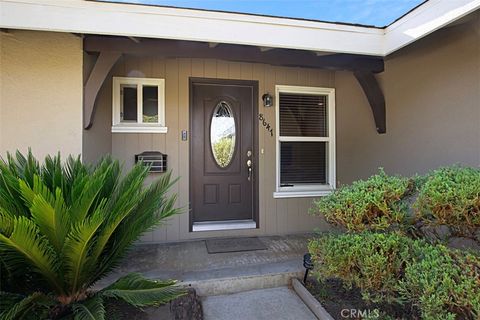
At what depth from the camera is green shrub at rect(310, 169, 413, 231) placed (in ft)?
5.71

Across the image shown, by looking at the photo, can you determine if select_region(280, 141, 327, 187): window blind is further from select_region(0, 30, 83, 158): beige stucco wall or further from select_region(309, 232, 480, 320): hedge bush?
select_region(0, 30, 83, 158): beige stucco wall

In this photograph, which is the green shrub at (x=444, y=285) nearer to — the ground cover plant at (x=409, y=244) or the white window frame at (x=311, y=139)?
the ground cover plant at (x=409, y=244)

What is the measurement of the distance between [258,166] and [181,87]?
1.48 meters

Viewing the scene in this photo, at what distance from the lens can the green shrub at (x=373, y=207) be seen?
174 centimetres

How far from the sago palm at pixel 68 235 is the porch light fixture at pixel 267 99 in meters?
2.15

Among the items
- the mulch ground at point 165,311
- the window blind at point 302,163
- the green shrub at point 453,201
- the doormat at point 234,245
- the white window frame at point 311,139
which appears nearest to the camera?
the green shrub at point 453,201

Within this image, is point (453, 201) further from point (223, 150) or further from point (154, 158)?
point (154, 158)

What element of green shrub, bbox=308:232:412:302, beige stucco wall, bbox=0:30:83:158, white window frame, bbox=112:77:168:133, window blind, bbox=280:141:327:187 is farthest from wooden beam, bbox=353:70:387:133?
beige stucco wall, bbox=0:30:83:158

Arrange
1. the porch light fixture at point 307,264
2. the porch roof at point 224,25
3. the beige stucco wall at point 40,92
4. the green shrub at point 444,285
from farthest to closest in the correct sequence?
the beige stucco wall at point 40,92, the porch light fixture at point 307,264, the porch roof at point 224,25, the green shrub at point 444,285

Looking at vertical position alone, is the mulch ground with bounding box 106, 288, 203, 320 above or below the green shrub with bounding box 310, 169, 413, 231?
below

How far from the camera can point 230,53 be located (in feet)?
9.39

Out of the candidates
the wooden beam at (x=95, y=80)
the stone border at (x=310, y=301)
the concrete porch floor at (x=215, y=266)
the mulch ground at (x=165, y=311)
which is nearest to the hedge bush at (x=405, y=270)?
the stone border at (x=310, y=301)

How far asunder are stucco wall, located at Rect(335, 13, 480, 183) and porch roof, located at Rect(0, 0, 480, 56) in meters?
0.34

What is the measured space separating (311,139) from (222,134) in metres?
1.33
